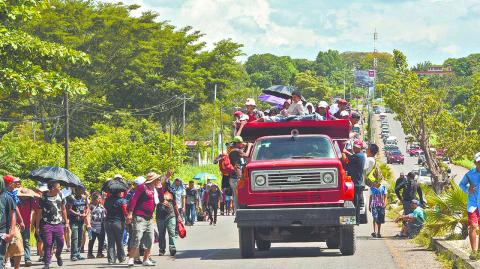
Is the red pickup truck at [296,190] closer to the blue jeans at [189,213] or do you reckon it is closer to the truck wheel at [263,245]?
the truck wheel at [263,245]

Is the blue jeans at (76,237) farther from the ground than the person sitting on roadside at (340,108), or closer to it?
closer to it

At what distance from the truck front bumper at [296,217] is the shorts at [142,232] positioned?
1.90m

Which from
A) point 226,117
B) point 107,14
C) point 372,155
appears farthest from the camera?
point 226,117

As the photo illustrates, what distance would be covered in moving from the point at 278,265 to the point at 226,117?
314ft

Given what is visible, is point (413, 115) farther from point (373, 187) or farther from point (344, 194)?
point (344, 194)

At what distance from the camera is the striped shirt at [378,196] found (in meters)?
25.3

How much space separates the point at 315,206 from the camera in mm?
17906

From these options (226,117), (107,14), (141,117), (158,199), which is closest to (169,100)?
(141,117)

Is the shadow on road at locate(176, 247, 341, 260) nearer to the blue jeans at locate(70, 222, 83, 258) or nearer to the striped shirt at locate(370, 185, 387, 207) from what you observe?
the blue jeans at locate(70, 222, 83, 258)

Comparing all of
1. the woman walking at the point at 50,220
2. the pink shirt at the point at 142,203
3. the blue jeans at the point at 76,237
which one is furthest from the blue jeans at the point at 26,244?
the pink shirt at the point at 142,203

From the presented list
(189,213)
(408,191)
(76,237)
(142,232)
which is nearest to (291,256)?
(142,232)

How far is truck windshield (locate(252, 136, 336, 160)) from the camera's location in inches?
722

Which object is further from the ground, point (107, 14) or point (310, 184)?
point (107, 14)

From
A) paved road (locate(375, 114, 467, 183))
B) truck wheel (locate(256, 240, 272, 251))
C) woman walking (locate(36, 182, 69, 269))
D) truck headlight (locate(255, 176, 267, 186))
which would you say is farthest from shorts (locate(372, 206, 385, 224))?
paved road (locate(375, 114, 467, 183))
